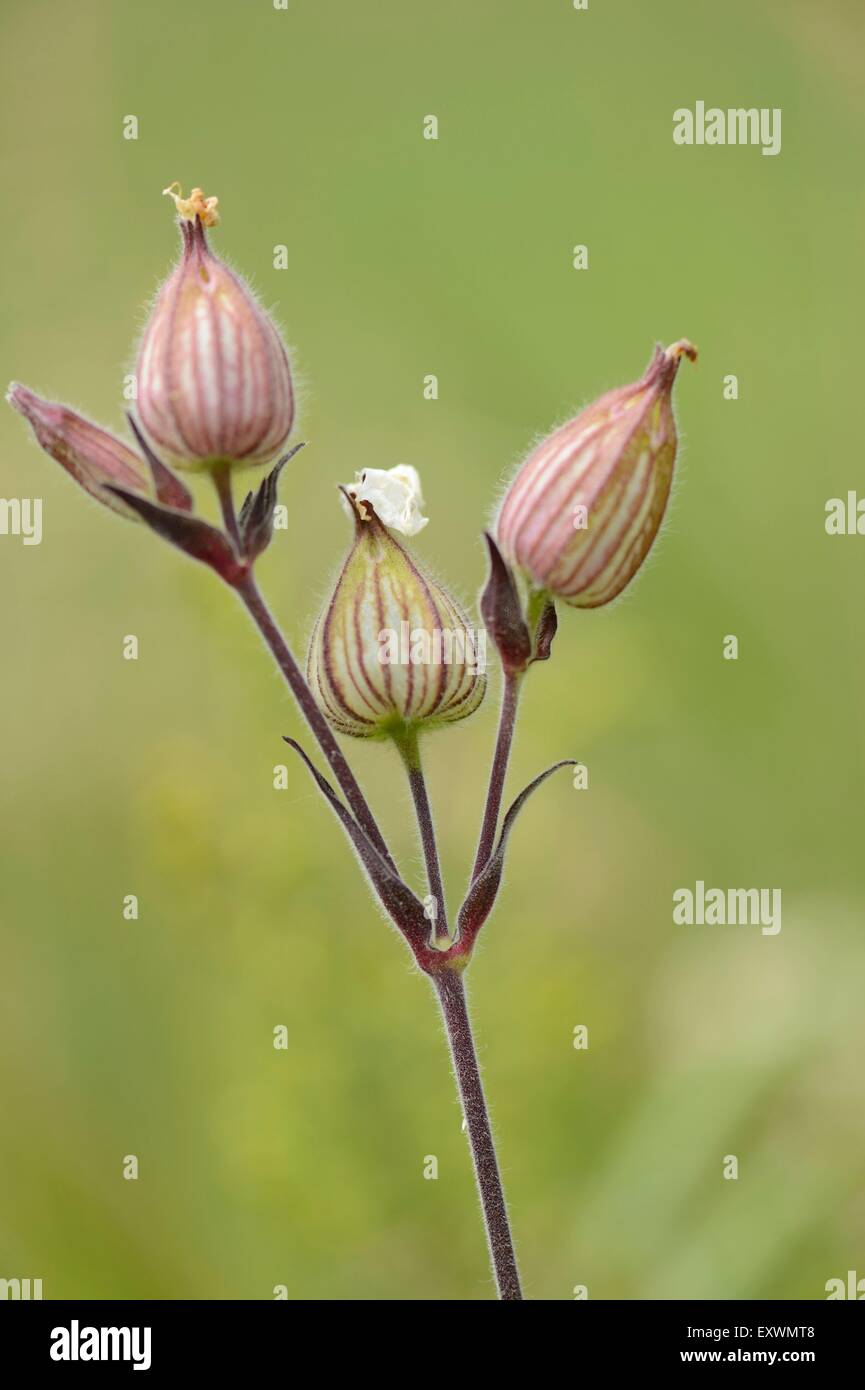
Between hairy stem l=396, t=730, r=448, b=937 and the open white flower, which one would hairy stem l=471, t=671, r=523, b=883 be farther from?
the open white flower

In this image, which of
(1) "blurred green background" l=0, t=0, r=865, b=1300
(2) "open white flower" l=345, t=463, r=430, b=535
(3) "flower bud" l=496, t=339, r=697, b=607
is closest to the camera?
(3) "flower bud" l=496, t=339, r=697, b=607

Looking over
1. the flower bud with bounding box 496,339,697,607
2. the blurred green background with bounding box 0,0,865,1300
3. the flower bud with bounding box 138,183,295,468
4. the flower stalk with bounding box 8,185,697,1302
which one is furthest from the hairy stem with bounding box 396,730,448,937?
the blurred green background with bounding box 0,0,865,1300

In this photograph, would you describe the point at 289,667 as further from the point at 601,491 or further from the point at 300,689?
the point at 601,491

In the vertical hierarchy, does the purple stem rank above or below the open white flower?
below

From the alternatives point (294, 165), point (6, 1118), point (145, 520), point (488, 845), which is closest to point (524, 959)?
point (6, 1118)

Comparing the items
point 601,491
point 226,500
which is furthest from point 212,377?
point 601,491

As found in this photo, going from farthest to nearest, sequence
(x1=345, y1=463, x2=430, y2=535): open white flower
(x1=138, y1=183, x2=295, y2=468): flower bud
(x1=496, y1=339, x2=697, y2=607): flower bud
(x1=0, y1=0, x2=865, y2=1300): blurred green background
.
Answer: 1. (x1=0, y1=0, x2=865, y2=1300): blurred green background
2. (x1=345, y1=463, x2=430, y2=535): open white flower
3. (x1=496, y1=339, x2=697, y2=607): flower bud
4. (x1=138, y1=183, x2=295, y2=468): flower bud

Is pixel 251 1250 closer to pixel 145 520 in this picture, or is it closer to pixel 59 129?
pixel 145 520
